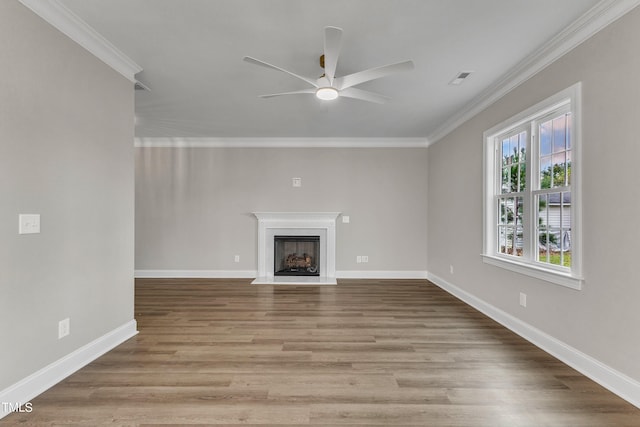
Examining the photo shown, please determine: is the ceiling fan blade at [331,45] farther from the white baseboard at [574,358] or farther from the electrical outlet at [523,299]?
the white baseboard at [574,358]

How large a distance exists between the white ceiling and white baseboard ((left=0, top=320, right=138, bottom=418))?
2509 millimetres

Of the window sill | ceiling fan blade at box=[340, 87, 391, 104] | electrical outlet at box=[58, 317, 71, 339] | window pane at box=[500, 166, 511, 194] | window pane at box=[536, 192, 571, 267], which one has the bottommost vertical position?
electrical outlet at box=[58, 317, 71, 339]

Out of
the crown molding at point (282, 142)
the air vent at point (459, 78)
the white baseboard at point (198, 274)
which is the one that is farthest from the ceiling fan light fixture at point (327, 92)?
the white baseboard at point (198, 274)

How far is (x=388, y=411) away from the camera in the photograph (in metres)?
1.81

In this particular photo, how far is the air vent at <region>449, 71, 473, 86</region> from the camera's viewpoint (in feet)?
9.95

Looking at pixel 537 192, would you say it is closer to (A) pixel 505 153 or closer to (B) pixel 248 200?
(A) pixel 505 153

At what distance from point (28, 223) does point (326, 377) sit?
88.9 inches

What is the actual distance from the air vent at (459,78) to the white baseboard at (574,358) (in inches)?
99.8

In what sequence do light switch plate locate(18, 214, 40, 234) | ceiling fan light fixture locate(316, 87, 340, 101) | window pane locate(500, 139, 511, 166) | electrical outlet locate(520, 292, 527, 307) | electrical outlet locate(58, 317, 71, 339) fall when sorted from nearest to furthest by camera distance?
light switch plate locate(18, 214, 40, 234) < electrical outlet locate(58, 317, 71, 339) < ceiling fan light fixture locate(316, 87, 340, 101) < electrical outlet locate(520, 292, 527, 307) < window pane locate(500, 139, 511, 166)

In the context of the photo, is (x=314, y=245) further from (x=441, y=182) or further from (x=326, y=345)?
(x=326, y=345)

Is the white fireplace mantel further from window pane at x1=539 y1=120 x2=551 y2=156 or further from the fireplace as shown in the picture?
window pane at x1=539 y1=120 x2=551 y2=156

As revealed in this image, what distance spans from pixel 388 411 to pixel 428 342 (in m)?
1.15

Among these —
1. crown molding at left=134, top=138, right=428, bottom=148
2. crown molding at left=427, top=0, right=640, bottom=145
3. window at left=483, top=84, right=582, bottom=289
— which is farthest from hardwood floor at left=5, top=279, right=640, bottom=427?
crown molding at left=134, top=138, right=428, bottom=148

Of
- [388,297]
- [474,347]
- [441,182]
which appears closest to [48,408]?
[474,347]
